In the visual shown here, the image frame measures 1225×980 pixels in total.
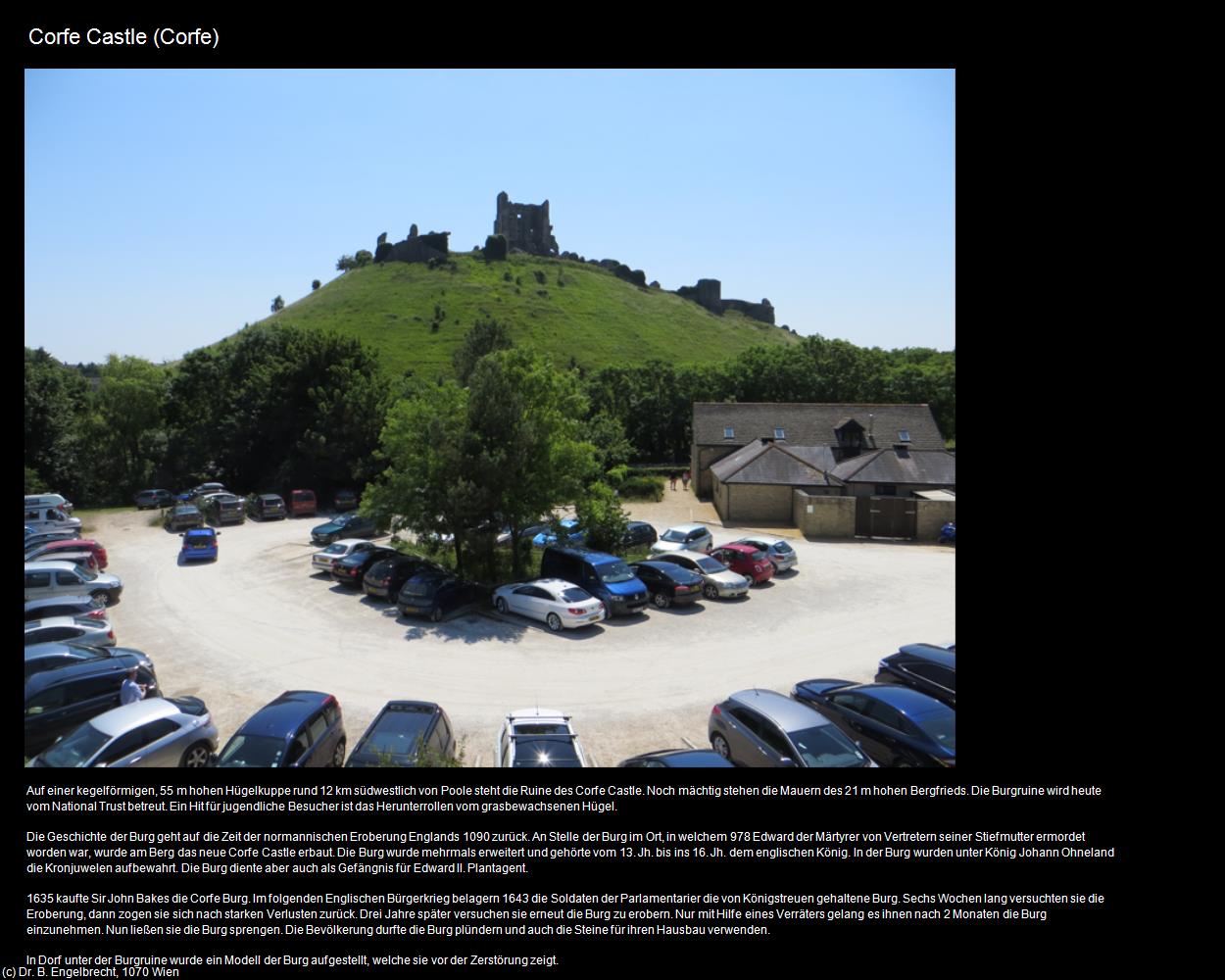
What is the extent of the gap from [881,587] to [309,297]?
362ft

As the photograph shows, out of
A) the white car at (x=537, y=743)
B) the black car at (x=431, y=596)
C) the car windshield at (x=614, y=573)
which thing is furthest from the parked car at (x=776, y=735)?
the black car at (x=431, y=596)

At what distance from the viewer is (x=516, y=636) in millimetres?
17375

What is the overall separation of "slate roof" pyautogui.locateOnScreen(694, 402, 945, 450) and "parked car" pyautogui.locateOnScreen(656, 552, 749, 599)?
75.6ft

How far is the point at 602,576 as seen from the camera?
19.5 m

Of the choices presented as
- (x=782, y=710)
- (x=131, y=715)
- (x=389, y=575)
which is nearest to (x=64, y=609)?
(x=389, y=575)

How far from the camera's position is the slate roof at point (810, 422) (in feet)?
140

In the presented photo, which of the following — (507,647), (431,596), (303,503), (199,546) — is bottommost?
(507,647)

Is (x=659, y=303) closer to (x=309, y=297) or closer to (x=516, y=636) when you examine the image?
(x=309, y=297)

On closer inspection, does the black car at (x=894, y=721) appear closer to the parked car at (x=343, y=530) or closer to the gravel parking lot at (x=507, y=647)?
the gravel parking lot at (x=507, y=647)

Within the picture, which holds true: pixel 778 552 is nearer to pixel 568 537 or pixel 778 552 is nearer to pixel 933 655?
pixel 568 537

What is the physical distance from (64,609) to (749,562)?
18545 millimetres

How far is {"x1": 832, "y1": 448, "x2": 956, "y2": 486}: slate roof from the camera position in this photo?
35.3 m

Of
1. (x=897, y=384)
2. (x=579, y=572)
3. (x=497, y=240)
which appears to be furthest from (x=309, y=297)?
(x=579, y=572)

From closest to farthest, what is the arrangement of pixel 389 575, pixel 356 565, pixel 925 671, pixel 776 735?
pixel 776 735 → pixel 925 671 → pixel 389 575 → pixel 356 565
